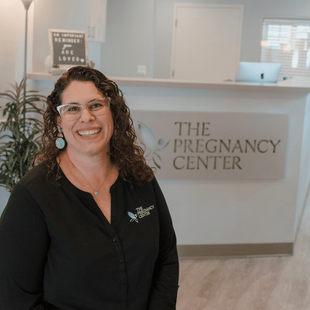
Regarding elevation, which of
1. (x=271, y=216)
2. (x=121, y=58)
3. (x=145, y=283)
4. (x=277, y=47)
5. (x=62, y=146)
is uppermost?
(x=277, y=47)

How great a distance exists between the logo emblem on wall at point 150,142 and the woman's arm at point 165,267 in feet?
4.88

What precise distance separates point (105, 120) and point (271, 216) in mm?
2256

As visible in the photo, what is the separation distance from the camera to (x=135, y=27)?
586cm

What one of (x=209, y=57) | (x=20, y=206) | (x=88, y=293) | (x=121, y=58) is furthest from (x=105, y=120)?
(x=209, y=57)

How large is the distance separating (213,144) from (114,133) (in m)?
1.69

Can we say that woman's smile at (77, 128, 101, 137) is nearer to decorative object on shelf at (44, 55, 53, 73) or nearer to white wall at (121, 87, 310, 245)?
white wall at (121, 87, 310, 245)

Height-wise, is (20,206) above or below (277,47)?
below

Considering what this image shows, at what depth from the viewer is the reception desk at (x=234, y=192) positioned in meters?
2.90

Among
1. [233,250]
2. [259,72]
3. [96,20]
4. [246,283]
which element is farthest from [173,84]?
[96,20]

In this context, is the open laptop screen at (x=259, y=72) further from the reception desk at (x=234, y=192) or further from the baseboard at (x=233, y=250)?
the baseboard at (x=233, y=250)

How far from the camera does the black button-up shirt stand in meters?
1.11

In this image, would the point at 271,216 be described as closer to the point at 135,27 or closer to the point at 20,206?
the point at 20,206

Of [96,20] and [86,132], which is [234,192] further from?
[96,20]

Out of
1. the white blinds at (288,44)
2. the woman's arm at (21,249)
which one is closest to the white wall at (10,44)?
the woman's arm at (21,249)
